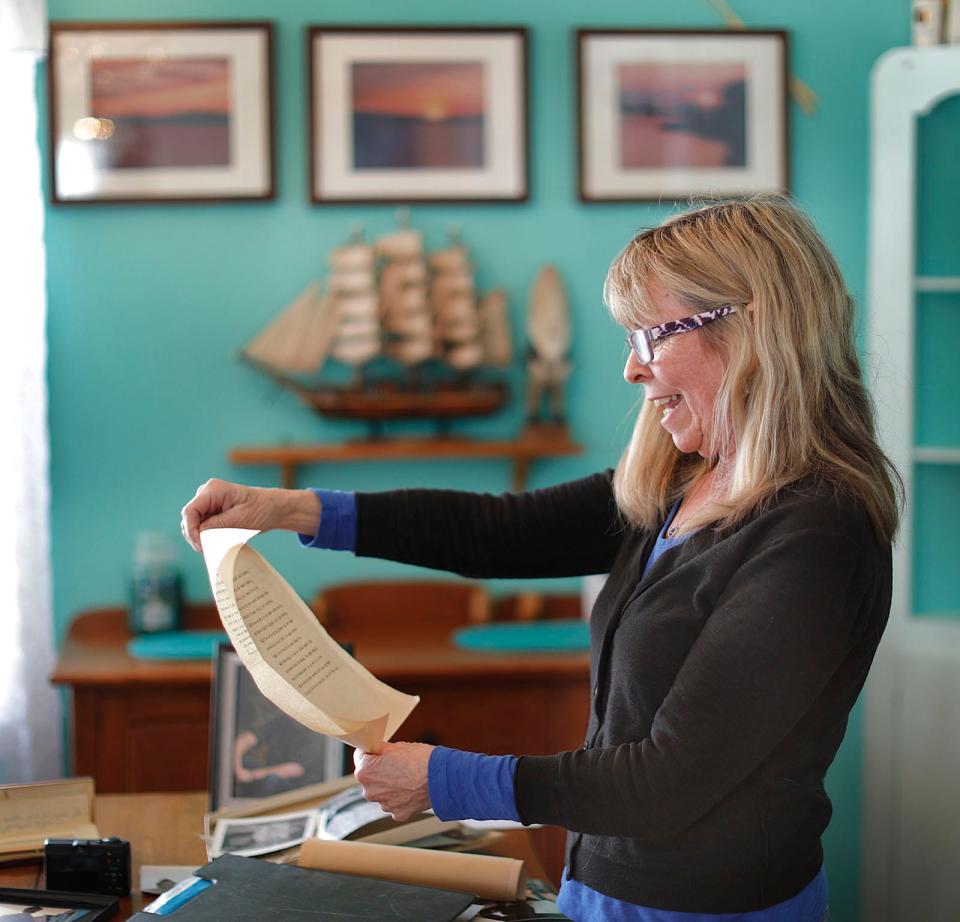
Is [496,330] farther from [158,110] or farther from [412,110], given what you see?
[158,110]

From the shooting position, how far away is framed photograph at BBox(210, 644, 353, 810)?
1911 millimetres

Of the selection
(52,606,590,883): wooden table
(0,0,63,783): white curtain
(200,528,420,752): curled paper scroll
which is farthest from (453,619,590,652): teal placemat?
(200,528,420,752): curled paper scroll

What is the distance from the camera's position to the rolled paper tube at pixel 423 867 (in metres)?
1.54

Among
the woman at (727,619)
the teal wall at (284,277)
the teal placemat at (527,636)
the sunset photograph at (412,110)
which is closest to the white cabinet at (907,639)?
the teal wall at (284,277)

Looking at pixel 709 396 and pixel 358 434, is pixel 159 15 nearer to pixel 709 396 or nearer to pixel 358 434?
pixel 358 434

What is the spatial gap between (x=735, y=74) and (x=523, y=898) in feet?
7.46

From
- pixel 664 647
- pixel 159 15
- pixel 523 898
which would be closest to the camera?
pixel 664 647

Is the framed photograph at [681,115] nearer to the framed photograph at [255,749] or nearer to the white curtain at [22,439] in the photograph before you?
the white curtain at [22,439]

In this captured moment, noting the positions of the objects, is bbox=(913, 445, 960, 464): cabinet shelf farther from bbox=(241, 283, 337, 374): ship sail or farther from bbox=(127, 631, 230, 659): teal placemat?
bbox=(127, 631, 230, 659): teal placemat

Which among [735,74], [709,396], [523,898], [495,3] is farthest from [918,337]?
[523,898]

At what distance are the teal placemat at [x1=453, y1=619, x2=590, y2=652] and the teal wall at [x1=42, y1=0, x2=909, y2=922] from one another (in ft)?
0.59

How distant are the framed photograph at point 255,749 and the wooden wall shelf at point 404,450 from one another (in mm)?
1134

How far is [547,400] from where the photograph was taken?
10.5 ft

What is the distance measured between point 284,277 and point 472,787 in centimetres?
201
